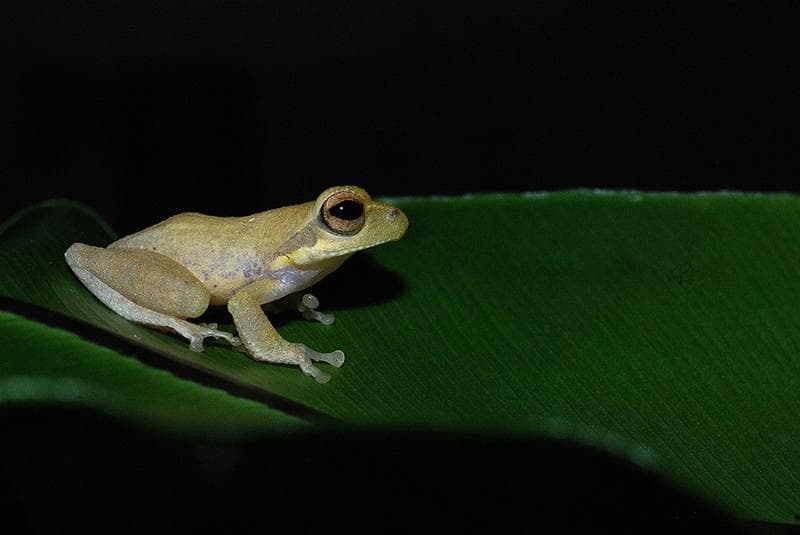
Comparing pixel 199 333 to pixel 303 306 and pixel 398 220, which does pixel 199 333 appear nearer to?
pixel 303 306

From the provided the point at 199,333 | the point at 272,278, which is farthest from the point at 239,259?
the point at 199,333

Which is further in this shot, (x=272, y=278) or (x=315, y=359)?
(x=272, y=278)

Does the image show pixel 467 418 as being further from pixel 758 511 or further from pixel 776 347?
pixel 776 347

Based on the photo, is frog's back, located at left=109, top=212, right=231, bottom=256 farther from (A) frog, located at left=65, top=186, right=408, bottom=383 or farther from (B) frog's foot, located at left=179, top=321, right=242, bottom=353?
(B) frog's foot, located at left=179, top=321, right=242, bottom=353

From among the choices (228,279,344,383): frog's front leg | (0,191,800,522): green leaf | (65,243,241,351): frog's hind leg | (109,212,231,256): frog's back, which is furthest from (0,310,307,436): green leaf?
(109,212,231,256): frog's back

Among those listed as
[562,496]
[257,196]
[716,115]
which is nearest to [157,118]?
[257,196]

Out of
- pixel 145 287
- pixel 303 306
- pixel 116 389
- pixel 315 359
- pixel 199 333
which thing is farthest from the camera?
pixel 303 306

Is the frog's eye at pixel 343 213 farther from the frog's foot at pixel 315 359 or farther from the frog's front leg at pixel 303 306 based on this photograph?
the frog's foot at pixel 315 359
